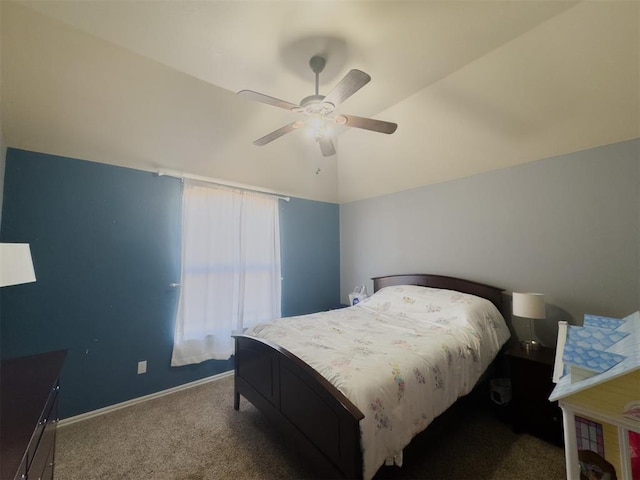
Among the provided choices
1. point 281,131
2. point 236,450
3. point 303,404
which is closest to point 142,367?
point 236,450

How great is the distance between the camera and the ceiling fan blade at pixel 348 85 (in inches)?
58.7

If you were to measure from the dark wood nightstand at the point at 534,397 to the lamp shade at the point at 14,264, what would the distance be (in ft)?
10.8

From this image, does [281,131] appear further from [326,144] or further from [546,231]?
[546,231]

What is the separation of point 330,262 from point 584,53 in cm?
356

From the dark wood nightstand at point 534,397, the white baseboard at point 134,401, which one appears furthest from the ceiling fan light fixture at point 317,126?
the white baseboard at point 134,401

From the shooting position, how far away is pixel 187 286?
9.63 feet

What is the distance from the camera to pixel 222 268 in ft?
10.5

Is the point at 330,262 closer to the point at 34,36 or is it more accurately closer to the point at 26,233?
the point at 26,233

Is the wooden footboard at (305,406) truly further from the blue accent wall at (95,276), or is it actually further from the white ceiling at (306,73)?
the white ceiling at (306,73)

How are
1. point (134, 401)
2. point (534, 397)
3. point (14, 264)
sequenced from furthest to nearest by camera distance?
point (134, 401) < point (534, 397) < point (14, 264)

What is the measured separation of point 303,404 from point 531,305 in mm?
2081

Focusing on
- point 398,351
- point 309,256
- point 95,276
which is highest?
point 309,256

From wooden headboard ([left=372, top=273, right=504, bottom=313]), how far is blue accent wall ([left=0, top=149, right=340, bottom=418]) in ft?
8.14

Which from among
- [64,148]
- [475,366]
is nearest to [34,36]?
[64,148]
